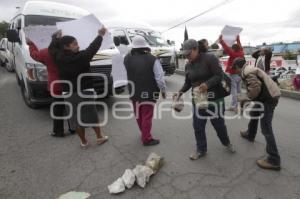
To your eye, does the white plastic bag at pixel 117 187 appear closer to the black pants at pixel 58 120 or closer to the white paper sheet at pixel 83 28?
the black pants at pixel 58 120

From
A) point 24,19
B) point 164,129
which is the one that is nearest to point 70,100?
point 164,129

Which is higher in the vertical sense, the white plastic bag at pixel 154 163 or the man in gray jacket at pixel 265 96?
the man in gray jacket at pixel 265 96

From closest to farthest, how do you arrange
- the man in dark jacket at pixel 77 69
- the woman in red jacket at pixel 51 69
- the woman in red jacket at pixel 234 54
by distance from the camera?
the man in dark jacket at pixel 77 69 < the woman in red jacket at pixel 51 69 < the woman in red jacket at pixel 234 54

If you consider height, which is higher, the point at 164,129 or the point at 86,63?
the point at 86,63

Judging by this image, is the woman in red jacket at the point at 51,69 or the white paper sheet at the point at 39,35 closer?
the woman in red jacket at the point at 51,69

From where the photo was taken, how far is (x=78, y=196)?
298 centimetres

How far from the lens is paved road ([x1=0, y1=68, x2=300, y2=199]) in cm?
305

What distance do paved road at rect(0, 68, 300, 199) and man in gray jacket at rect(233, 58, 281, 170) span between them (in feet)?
0.59

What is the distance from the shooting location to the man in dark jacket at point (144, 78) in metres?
3.96

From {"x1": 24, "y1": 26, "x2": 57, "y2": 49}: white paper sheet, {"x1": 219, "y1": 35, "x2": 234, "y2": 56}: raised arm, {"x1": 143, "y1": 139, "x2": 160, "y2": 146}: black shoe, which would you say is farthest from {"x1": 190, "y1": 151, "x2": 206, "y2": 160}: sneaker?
{"x1": 24, "y1": 26, "x2": 57, "y2": 49}: white paper sheet

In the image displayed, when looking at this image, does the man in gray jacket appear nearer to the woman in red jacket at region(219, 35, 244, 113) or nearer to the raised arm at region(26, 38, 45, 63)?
the woman in red jacket at region(219, 35, 244, 113)

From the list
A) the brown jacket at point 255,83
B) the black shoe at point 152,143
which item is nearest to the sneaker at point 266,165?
the brown jacket at point 255,83

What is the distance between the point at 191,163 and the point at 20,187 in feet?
7.34

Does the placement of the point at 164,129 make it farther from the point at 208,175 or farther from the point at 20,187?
the point at 20,187
